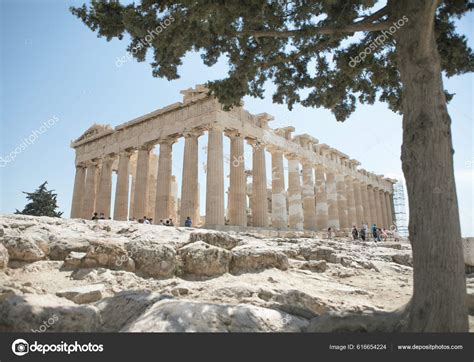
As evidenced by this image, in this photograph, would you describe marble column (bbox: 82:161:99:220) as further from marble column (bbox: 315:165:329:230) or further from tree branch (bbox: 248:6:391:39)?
tree branch (bbox: 248:6:391:39)

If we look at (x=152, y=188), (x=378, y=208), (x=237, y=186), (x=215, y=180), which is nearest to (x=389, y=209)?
(x=378, y=208)

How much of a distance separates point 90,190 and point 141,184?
8.05m

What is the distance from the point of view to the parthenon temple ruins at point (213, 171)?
23375 mm

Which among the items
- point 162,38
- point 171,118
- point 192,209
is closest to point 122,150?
point 171,118

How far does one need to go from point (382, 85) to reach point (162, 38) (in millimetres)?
6944

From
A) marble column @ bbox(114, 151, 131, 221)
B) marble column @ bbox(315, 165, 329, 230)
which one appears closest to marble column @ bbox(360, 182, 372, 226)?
marble column @ bbox(315, 165, 329, 230)

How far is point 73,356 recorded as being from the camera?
175 inches

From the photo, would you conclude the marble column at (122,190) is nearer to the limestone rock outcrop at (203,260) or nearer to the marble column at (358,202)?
the limestone rock outcrop at (203,260)

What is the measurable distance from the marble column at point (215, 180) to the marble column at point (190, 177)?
58.8 inches

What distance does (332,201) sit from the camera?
117 feet

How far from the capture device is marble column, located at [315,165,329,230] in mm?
33312

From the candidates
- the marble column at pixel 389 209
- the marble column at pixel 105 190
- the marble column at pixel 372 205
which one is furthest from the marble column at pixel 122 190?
the marble column at pixel 389 209

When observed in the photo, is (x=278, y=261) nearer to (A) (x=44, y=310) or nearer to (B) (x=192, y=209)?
(A) (x=44, y=310)

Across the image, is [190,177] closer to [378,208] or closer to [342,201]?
[342,201]
